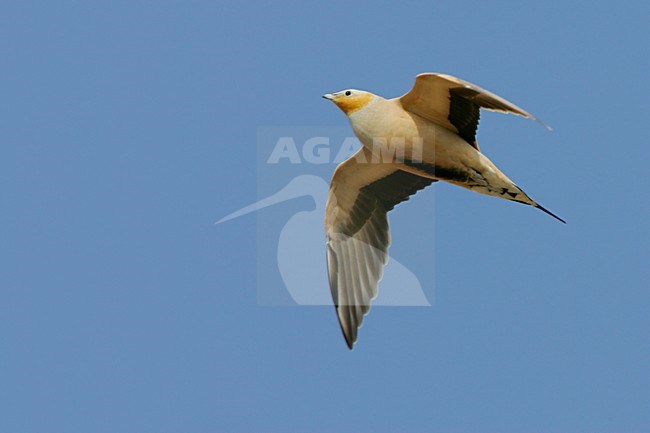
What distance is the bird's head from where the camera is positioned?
11.8 metres

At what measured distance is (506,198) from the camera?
39.5ft

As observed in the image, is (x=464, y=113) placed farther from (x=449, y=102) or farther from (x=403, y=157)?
(x=403, y=157)

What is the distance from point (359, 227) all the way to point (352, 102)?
1.97 meters

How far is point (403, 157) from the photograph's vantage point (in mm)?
11820

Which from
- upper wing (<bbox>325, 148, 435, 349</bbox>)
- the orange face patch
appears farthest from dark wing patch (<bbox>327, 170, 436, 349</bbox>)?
the orange face patch

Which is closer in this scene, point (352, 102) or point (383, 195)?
point (352, 102)

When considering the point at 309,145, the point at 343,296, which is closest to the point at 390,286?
the point at 343,296

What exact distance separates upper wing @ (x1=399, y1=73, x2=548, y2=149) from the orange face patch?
15.4 inches

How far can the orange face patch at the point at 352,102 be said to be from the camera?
11.8 metres

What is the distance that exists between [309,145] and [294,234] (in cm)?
121

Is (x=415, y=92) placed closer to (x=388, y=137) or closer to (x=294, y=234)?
(x=388, y=137)

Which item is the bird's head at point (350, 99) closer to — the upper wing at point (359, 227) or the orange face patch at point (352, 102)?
the orange face patch at point (352, 102)

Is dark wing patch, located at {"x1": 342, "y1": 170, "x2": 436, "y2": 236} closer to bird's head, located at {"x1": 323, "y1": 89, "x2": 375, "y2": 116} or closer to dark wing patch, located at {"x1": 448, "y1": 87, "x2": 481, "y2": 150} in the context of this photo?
dark wing patch, located at {"x1": 448, "y1": 87, "x2": 481, "y2": 150}

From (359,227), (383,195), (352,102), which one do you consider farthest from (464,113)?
(359,227)
